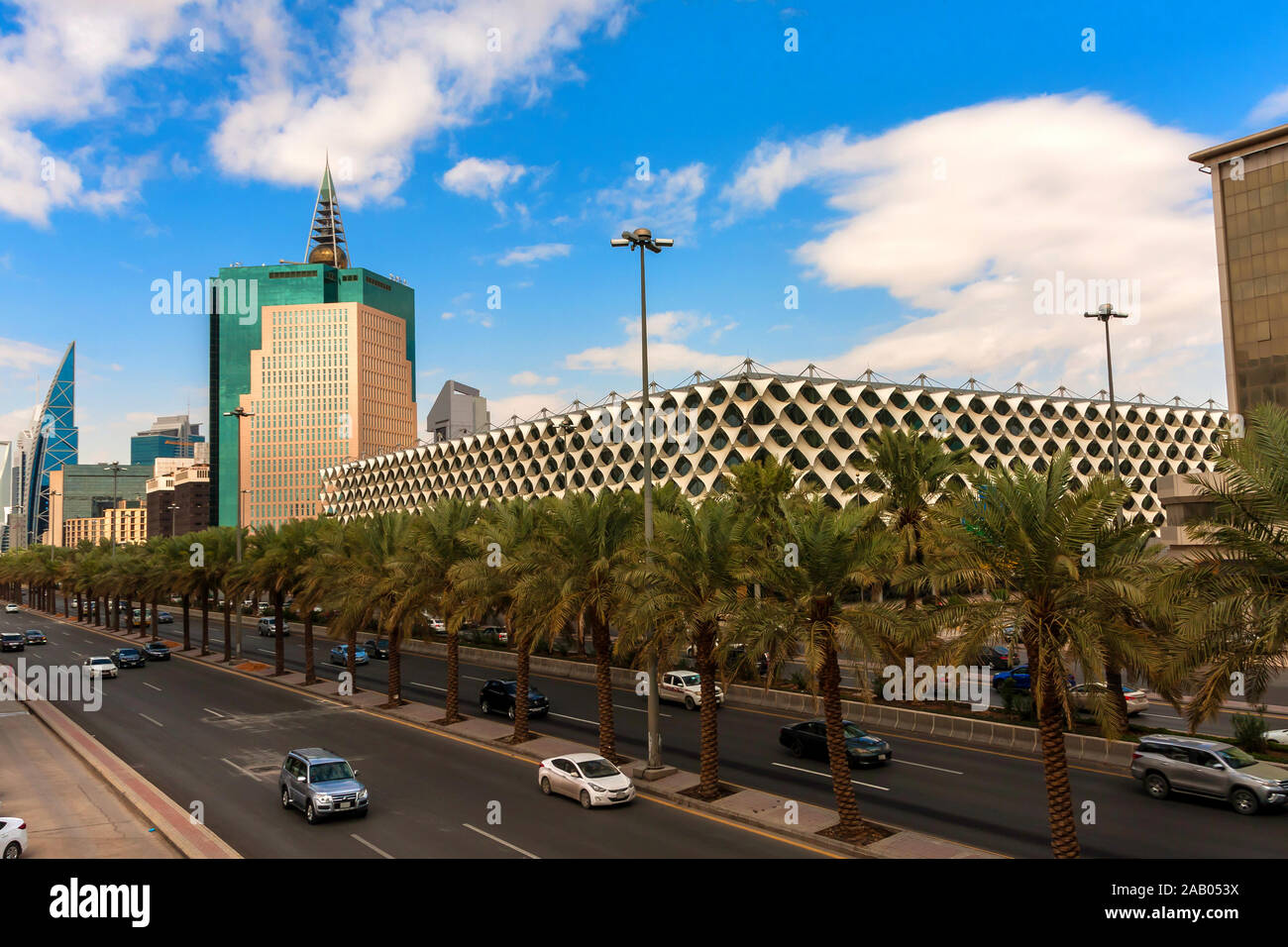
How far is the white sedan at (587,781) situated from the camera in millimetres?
20078

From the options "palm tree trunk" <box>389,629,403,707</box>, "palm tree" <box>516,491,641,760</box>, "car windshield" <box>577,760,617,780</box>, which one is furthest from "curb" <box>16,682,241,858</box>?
"palm tree trunk" <box>389,629,403,707</box>

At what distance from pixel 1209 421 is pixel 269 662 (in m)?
119

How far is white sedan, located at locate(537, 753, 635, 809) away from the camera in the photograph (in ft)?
65.9

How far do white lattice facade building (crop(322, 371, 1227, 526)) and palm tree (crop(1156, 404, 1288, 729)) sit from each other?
41.1m

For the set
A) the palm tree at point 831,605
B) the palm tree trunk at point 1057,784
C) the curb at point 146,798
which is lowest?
the curb at point 146,798

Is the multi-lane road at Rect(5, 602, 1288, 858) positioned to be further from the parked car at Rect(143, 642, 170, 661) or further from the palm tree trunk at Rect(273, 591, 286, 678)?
the parked car at Rect(143, 642, 170, 661)

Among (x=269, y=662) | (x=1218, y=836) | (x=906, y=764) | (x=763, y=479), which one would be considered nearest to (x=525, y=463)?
(x=269, y=662)

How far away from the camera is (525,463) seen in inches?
4033

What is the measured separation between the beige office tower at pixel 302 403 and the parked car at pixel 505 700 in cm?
17162

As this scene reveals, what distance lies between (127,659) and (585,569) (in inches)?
1545

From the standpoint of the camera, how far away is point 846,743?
24250 mm

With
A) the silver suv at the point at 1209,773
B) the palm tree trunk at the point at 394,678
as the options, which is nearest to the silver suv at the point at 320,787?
the palm tree trunk at the point at 394,678

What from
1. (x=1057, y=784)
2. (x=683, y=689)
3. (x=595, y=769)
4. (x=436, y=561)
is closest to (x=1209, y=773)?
(x=1057, y=784)

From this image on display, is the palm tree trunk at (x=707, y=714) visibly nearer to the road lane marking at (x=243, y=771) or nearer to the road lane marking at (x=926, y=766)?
the road lane marking at (x=926, y=766)
